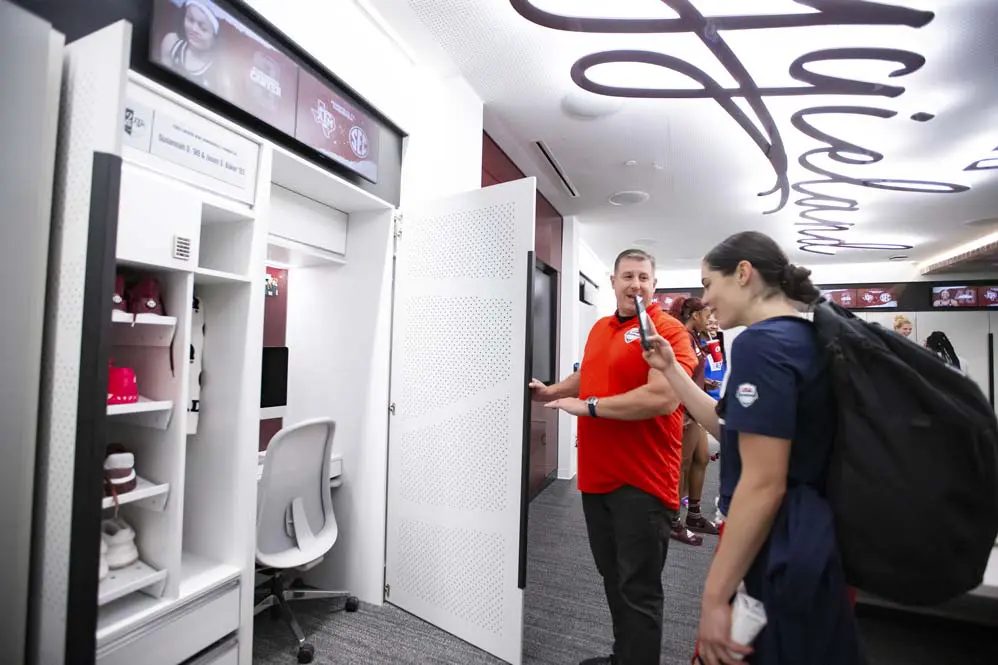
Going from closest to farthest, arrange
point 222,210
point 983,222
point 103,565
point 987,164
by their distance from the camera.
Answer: point 103,565
point 222,210
point 987,164
point 983,222

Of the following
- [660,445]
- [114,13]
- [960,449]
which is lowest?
[660,445]

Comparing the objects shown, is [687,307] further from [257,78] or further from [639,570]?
[257,78]

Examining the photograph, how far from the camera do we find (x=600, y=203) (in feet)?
16.7

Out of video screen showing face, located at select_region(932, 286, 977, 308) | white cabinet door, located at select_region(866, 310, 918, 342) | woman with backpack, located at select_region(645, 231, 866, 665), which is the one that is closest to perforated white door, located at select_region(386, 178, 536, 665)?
woman with backpack, located at select_region(645, 231, 866, 665)

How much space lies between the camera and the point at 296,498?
2137 mm

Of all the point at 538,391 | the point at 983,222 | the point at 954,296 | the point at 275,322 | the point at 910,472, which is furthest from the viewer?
the point at 954,296

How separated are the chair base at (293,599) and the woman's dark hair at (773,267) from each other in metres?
2.27

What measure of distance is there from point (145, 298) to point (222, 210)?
0.39 meters

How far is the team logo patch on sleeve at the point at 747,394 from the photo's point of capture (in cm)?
93

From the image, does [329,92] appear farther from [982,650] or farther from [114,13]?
[982,650]

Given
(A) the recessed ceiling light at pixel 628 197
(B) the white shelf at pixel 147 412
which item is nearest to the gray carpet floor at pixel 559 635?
(B) the white shelf at pixel 147 412

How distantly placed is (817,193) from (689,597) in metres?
4.06

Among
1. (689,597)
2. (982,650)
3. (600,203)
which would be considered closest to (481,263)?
(689,597)

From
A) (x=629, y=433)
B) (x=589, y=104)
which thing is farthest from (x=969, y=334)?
(x=629, y=433)
